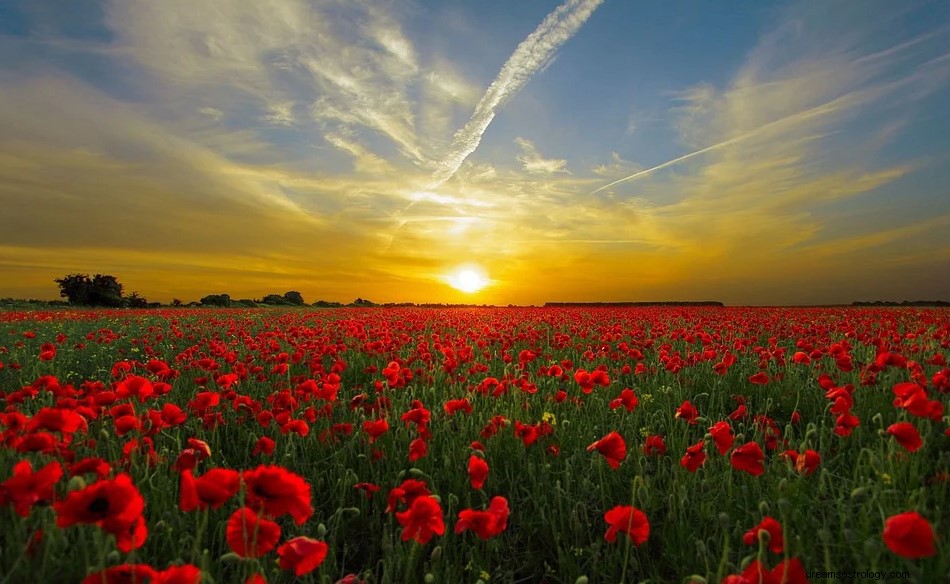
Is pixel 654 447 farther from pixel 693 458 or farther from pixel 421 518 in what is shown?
pixel 421 518

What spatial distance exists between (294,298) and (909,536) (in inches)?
1907

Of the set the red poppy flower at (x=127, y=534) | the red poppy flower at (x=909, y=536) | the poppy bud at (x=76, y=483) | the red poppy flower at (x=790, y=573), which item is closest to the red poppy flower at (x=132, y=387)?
the poppy bud at (x=76, y=483)

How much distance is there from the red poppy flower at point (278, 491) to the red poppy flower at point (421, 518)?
368mm

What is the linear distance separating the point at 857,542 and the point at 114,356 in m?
10.5

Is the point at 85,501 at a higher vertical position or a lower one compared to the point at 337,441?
higher

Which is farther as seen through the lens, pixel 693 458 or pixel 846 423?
pixel 846 423

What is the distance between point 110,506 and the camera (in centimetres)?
161

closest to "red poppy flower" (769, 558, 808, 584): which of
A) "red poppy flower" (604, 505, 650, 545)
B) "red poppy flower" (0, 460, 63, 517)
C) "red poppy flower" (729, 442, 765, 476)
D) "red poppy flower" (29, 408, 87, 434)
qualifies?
"red poppy flower" (604, 505, 650, 545)

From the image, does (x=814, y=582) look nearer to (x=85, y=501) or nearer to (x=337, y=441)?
(x=85, y=501)

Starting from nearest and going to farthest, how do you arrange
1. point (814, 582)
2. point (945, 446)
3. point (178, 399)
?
point (814, 582), point (945, 446), point (178, 399)

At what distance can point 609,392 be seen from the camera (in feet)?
19.2

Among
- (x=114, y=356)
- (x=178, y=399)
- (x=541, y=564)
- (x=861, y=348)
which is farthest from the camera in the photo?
(x=114, y=356)

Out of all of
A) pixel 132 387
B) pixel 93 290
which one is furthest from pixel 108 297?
pixel 132 387

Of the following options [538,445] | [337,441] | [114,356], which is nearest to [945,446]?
[538,445]
